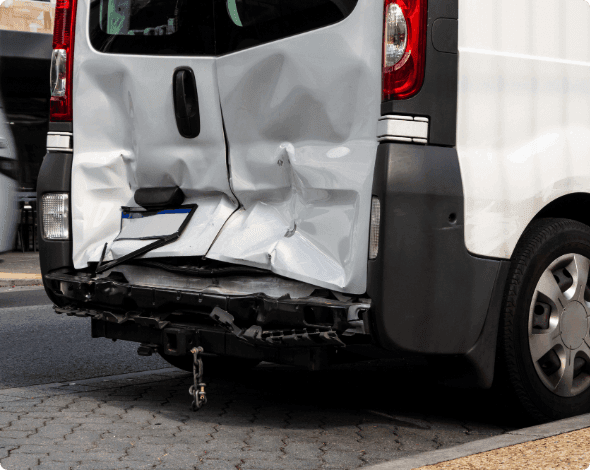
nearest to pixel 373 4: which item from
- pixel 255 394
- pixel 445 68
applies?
pixel 445 68

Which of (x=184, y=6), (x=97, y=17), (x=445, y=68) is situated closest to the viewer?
(x=445, y=68)

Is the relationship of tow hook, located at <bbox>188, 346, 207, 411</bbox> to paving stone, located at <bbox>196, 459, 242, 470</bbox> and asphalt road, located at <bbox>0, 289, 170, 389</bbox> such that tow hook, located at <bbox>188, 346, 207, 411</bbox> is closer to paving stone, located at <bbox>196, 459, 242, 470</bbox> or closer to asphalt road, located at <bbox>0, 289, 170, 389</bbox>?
paving stone, located at <bbox>196, 459, 242, 470</bbox>

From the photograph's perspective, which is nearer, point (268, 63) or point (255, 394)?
point (268, 63)

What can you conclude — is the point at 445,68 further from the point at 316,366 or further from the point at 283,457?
the point at 283,457

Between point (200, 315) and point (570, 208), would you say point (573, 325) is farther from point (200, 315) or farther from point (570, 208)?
point (200, 315)

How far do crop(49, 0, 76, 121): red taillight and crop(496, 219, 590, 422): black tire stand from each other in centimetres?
253

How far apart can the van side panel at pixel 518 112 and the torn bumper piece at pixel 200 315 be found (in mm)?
672

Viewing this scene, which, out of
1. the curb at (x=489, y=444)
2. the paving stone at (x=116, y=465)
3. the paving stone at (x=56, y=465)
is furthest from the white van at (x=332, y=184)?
the paving stone at (x=56, y=465)

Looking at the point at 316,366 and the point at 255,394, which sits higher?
the point at 316,366

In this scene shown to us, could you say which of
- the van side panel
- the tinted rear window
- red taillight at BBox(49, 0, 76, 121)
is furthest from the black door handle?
the van side panel

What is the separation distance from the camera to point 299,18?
4215mm

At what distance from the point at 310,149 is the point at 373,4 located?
2.30ft

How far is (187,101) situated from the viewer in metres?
4.68

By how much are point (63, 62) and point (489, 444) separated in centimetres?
304
